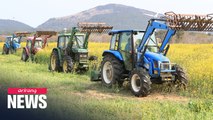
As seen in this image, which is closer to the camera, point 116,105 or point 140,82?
point 116,105

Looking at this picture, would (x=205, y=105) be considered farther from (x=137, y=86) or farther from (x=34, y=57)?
(x=34, y=57)

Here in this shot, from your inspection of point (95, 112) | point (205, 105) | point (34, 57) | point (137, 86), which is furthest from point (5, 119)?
point (34, 57)

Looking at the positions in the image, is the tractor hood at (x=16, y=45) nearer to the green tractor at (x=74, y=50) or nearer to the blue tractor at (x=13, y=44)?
the blue tractor at (x=13, y=44)

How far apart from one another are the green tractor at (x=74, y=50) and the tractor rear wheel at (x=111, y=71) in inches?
127

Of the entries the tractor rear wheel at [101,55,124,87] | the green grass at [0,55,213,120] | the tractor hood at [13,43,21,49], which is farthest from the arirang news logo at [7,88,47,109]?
the tractor hood at [13,43,21,49]

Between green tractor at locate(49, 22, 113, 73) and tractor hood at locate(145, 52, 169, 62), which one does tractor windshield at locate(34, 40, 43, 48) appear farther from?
tractor hood at locate(145, 52, 169, 62)

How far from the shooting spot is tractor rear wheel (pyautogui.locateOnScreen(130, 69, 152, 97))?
1050 cm

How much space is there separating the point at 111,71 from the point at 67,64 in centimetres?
435

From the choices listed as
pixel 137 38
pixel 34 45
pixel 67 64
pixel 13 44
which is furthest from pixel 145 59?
pixel 13 44

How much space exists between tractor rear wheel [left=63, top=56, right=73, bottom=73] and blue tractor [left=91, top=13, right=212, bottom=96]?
3.78 m

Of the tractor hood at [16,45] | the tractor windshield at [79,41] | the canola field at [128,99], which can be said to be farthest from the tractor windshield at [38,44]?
the canola field at [128,99]

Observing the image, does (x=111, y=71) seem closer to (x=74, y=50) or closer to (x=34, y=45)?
(x=74, y=50)

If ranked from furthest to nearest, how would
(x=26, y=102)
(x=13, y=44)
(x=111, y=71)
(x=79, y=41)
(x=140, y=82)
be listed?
(x=13, y=44) → (x=79, y=41) → (x=111, y=71) → (x=140, y=82) → (x=26, y=102)

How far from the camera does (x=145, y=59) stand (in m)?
11.2
